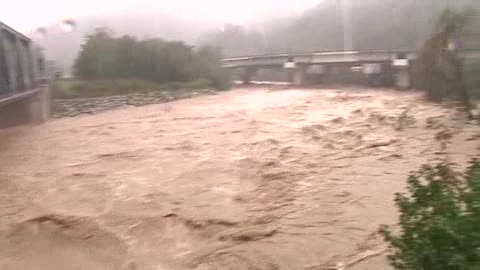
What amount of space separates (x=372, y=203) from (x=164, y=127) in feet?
40.3

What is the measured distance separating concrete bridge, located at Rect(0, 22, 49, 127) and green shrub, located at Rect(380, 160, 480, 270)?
1411 cm

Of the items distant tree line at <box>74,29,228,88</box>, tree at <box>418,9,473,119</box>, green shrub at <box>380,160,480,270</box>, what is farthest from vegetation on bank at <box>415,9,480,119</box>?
distant tree line at <box>74,29,228,88</box>

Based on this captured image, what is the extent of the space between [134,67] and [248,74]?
10347mm

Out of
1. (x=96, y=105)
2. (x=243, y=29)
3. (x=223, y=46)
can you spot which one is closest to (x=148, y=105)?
(x=96, y=105)

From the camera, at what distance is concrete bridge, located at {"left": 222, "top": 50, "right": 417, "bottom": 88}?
2662 centimetres

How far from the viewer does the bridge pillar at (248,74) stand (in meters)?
39.8

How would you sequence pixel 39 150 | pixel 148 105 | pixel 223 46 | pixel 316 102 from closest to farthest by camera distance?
1. pixel 39 150
2. pixel 316 102
3. pixel 148 105
4. pixel 223 46

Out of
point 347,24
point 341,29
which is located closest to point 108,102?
point 347,24

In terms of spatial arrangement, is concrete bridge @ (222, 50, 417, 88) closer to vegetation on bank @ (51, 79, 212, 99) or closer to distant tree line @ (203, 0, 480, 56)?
distant tree line @ (203, 0, 480, 56)

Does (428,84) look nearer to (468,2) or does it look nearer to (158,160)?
(468,2)

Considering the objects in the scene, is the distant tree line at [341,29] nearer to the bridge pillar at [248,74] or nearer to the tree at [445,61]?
the tree at [445,61]

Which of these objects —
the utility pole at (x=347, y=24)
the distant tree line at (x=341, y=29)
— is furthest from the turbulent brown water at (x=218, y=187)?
the utility pole at (x=347, y=24)

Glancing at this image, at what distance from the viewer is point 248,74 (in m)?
40.1

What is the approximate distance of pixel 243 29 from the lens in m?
41.8
